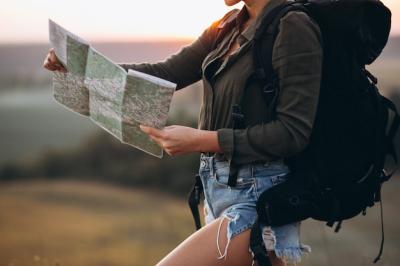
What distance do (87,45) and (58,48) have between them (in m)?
0.12

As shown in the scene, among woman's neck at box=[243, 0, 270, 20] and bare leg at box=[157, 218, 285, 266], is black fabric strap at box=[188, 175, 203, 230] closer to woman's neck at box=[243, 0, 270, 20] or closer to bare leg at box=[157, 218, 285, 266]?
bare leg at box=[157, 218, 285, 266]

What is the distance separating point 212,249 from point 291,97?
432mm

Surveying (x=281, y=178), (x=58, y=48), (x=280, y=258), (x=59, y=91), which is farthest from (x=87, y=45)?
(x=280, y=258)

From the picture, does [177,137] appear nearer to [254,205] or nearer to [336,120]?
[254,205]

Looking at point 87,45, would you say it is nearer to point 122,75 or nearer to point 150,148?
point 122,75

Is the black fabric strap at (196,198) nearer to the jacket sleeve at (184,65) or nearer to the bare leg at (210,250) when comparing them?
the bare leg at (210,250)

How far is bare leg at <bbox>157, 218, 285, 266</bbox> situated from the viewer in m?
1.98

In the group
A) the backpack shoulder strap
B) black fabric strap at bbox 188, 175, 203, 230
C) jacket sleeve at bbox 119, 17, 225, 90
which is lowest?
black fabric strap at bbox 188, 175, 203, 230

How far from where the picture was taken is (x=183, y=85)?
2416 millimetres

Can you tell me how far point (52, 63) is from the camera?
2221 mm

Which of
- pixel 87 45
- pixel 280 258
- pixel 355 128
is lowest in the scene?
pixel 280 258

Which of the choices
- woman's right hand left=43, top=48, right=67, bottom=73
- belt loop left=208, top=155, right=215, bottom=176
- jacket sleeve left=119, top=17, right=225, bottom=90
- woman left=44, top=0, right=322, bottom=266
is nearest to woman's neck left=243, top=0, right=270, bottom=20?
woman left=44, top=0, right=322, bottom=266

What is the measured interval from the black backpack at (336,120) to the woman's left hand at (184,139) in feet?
0.27

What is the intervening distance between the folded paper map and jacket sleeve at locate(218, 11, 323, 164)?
187mm
